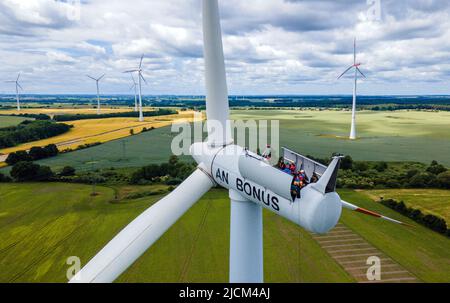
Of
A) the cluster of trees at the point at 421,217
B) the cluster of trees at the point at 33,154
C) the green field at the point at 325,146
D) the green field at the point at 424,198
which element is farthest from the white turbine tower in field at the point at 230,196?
the cluster of trees at the point at 33,154

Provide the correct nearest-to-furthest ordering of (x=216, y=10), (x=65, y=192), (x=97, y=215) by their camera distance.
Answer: (x=216, y=10) → (x=97, y=215) → (x=65, y=192)

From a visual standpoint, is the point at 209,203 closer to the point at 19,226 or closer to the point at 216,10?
the point at 19,226

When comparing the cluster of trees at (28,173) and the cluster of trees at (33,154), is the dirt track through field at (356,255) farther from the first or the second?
the cluster of trees at (33,154)

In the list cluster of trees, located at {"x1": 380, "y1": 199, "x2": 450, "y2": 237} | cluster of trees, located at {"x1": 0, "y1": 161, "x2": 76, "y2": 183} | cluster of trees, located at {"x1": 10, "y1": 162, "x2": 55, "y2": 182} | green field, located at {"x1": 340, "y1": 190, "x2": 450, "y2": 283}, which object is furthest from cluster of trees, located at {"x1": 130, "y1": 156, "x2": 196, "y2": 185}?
cluster of trees, located at {"x1": 380, "y1": 199, "x2": 450, "y2": 237}

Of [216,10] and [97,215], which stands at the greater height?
[216,10]

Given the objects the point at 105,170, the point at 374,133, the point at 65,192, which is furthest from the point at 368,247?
the point at 374,133

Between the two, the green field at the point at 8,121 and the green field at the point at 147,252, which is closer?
the green field at the point at 147,252

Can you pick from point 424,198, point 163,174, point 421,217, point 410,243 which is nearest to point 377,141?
point 424,198

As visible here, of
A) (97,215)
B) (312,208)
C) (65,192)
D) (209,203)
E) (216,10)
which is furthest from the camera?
(65,192)
